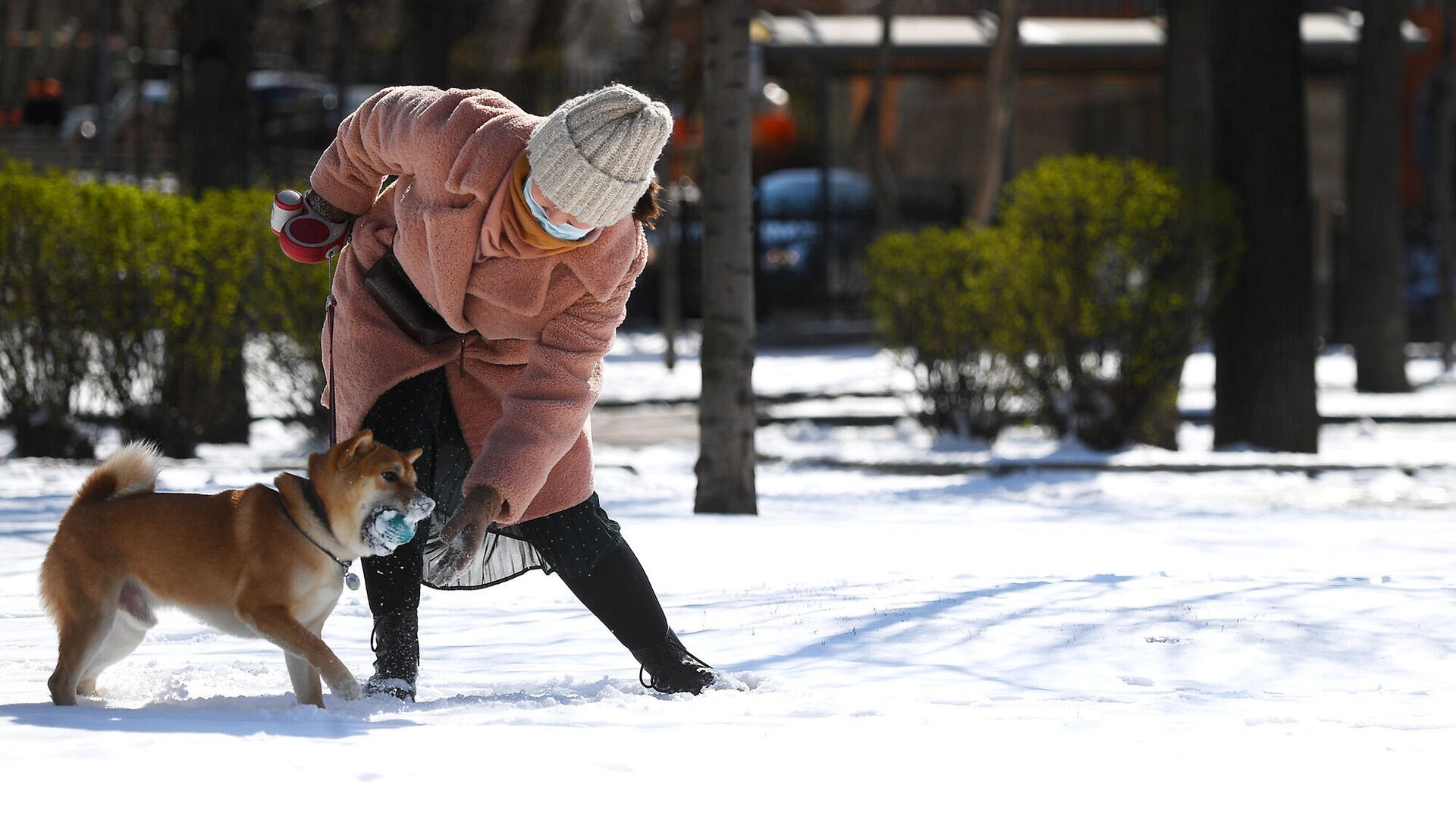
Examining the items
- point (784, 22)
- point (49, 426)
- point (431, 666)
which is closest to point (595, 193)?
point (431, 666)

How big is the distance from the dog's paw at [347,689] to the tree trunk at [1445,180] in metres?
16.5

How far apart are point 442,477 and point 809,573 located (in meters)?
2.66

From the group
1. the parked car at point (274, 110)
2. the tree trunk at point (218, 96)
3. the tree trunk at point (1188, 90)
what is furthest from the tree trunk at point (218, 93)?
the parked car at point (274, 110)

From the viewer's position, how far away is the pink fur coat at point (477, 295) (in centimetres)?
407

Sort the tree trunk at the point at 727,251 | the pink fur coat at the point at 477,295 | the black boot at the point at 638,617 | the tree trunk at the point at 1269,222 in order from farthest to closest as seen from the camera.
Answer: the tree trunk at the point at 1269,222 < the tree trunk at the point at 727,251 < the black boot at the point at 638,617 < the pink fur coat at the point at 477,295

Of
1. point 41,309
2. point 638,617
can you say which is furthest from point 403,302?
point 41,309

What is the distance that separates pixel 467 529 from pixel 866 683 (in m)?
1.51

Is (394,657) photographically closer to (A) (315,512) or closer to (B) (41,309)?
(A) (315,512)

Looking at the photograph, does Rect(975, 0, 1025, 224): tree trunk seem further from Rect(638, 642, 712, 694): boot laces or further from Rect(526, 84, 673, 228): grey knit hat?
Rect(526, 84, 673, 228): grey knit hat

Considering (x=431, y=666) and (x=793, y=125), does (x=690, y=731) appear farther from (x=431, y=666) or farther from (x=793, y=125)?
(x=793, y=125)

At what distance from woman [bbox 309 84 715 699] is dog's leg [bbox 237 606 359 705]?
0.76 feet

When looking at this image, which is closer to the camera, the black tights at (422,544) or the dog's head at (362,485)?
the dog's head at (362,485)

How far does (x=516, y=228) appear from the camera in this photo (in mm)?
3990

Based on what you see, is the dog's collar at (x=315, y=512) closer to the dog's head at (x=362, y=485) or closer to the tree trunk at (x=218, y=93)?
the dog's head at (x=362, y=485)
